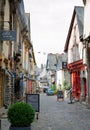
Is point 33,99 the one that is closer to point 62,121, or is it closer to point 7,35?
point 62,121

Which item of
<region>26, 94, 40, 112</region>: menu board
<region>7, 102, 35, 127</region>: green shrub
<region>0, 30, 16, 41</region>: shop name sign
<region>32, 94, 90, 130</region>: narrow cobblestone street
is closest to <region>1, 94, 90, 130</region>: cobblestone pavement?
<region>32, 94, 90, 130</region>: narrow cobblestone street

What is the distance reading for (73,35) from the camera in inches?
1587

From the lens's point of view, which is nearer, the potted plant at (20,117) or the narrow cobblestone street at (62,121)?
the potted plant at (20,117)

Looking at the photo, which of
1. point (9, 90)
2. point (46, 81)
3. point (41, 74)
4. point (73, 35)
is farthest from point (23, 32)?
point (41, 74)

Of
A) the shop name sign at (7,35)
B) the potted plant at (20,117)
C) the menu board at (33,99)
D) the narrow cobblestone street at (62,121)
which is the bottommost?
the narrow cobblestone street at (62,121)

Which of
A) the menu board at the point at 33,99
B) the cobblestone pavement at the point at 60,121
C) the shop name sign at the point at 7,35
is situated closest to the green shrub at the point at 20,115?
the cobblestone pavement at the point at 60,121

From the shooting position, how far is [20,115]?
9.84 m

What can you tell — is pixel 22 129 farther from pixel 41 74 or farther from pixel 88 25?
pixel 41 74

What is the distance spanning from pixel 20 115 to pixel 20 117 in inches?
2.6

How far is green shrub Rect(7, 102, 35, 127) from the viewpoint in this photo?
971 cm

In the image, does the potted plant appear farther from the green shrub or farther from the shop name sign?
the shop name sign

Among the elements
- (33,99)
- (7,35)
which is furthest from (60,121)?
(7,35)

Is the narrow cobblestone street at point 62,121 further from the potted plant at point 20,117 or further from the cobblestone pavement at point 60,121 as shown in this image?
the potted plant at point 20,117

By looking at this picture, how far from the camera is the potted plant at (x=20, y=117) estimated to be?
9594 millimetres
